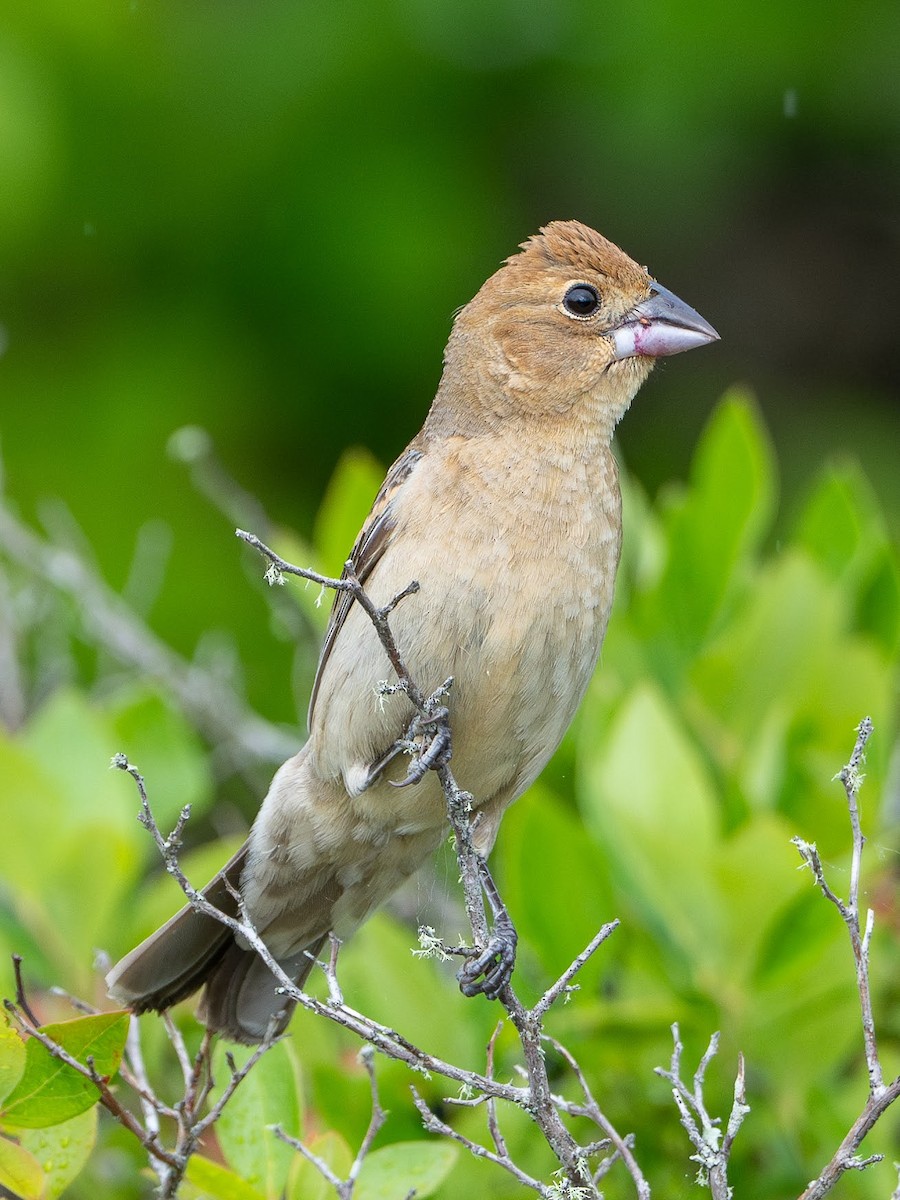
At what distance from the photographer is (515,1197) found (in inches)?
105

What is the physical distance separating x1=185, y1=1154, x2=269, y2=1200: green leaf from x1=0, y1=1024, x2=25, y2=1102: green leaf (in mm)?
269

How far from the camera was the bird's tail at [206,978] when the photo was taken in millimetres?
2863

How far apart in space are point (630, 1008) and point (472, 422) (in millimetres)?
1092

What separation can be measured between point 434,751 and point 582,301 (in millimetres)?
1026

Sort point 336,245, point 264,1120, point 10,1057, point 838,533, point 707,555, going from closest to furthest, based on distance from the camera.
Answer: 1. point 10,1057
2. point 264,1120
3. point 707,555
4. point 838,533
5. point 336,245

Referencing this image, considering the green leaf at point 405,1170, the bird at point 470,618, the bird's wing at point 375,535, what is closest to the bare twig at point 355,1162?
the green leaf at point 405,1170

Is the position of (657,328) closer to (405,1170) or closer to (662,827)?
(662,827)

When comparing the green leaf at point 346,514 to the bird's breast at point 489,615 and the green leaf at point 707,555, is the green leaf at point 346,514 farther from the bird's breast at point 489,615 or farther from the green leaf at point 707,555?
the green leaf at point 707,555

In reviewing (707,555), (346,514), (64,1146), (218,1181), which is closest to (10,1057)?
(64,1146)

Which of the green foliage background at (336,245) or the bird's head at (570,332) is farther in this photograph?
the green foliage background at (336,245)

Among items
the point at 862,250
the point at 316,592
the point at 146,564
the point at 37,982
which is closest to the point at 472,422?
the point at 316,592

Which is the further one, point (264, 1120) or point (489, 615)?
point (489, 615)

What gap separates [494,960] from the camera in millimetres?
2662

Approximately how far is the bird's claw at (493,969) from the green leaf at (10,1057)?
73cm
